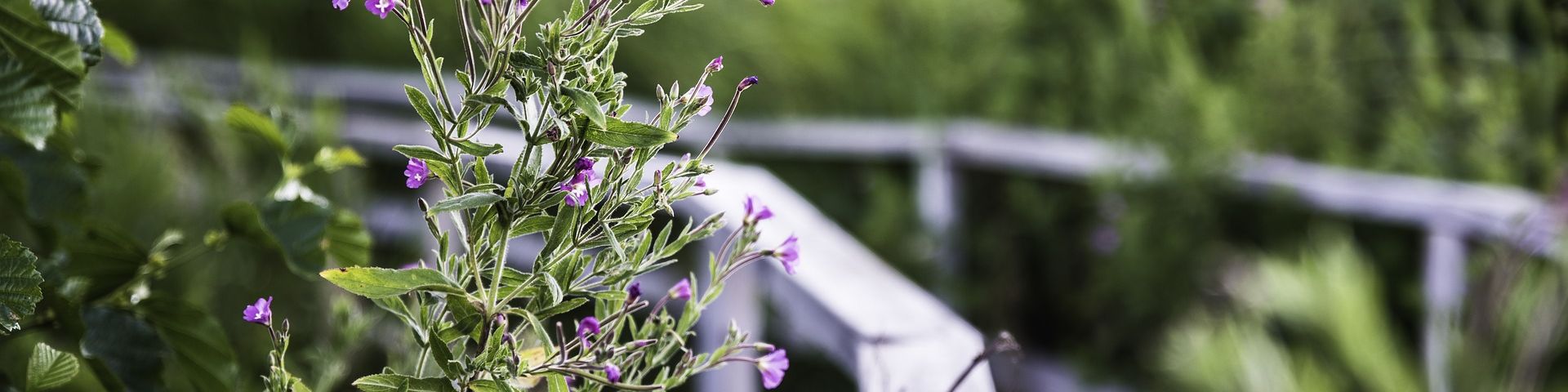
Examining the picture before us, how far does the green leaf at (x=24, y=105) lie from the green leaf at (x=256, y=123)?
6.6 inches

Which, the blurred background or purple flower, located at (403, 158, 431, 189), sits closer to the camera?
purple flower, located at (403, 158, 431, 189)

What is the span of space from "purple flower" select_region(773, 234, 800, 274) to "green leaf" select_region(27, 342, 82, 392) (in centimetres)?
37

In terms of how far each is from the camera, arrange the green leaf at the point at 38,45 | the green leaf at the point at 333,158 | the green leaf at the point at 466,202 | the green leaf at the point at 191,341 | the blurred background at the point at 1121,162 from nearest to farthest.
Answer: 1. the green leaf at the point at 466,202
2. the green leaf at the point at 38,45
3. the green leaf at the point at 191,341
4. the green leaf at the point at 333,158
5. the blurred background at the point at 1121,162

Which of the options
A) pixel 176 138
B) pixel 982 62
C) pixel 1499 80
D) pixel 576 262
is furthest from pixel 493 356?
pixel 982 62

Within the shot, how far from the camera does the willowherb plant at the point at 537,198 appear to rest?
0.52 m

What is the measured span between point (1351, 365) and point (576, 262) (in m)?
1.54

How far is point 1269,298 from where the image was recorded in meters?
1.99

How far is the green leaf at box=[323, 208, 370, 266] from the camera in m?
0.80

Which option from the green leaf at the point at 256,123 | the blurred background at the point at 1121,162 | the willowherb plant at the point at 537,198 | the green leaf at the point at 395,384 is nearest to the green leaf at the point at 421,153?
the willowherb plant at the point at 537,198

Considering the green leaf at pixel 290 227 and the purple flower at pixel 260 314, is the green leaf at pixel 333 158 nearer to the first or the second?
the green leaf at pixel 290 227

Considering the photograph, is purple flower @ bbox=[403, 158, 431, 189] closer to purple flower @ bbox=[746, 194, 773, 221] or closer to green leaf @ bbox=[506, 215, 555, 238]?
green leaf @ bbox=[506, 215, 555, 238]

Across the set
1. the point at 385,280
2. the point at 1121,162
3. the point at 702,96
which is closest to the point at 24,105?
the point at 385,280

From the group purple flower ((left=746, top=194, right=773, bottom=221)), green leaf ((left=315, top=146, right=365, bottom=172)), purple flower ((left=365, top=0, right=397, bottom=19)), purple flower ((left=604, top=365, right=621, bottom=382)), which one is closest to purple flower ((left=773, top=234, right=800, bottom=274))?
purple flower ((left=746, top=194, right=773, bottom=221))

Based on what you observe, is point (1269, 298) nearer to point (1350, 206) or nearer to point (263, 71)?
point (1350, 206)
